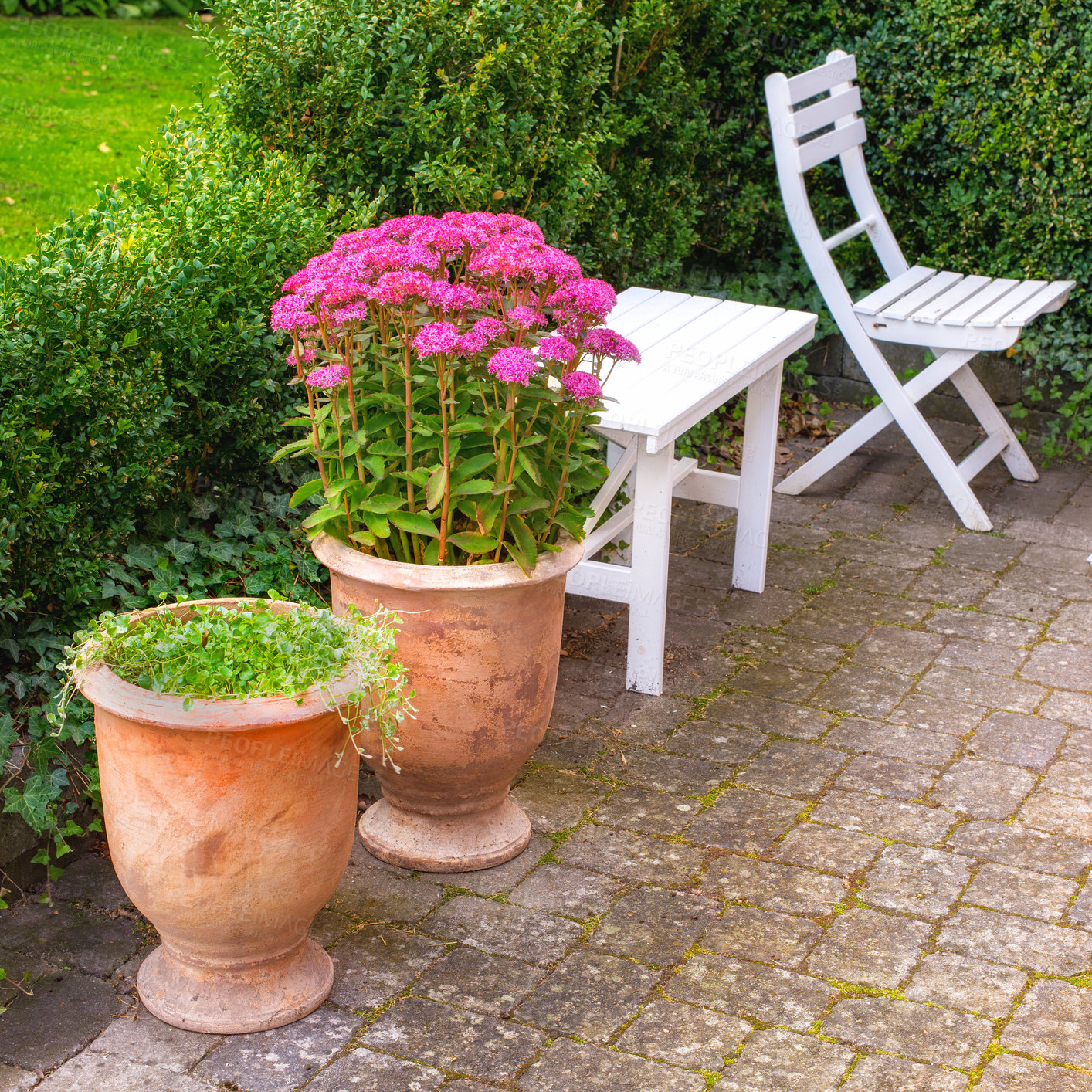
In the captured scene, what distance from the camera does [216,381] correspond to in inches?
146

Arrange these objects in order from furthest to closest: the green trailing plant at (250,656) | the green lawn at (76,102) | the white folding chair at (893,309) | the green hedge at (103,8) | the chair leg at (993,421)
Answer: the green hedge at (103,8) → the green lawn at (76,102) → the chair leg at (993,421) → the white folding chair at (893,309) → the green trailing plant at (250,656)

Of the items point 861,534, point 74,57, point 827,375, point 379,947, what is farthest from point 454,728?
point 74,57

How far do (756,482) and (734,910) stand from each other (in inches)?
76.1

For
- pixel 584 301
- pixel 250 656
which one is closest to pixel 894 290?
pixel 584 301

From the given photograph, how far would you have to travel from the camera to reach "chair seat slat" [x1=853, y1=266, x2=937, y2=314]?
5.24 metres

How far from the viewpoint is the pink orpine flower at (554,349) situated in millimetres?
2992

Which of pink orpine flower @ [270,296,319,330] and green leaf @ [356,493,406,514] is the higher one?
pink orpine flower @ [270,296,319,330]

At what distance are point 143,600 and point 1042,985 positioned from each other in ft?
7.28

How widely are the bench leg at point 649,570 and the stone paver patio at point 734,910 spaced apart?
0.33 feet

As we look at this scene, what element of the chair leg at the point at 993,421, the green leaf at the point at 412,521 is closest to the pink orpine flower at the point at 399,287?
the green leaf at the point at 412,521

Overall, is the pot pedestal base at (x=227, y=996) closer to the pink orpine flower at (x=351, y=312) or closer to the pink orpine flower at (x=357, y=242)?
the pink orpine flower at (x=351, y=312)

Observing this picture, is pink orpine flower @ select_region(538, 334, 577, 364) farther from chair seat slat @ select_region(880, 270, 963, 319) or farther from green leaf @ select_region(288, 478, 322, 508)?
chair seat slat @ select_region(880, 270, 963, 319)

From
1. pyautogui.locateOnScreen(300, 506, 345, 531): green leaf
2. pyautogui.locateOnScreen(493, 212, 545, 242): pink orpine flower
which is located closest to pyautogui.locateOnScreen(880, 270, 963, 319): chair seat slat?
pyautogui.locateOnScreen(493, 212, 545, 242): pink orpine flower

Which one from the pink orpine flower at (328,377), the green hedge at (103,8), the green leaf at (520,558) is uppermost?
the green hedge at (103,8)
